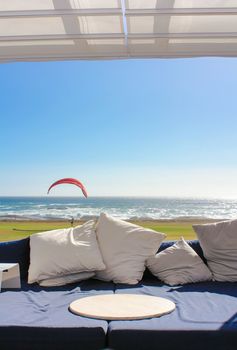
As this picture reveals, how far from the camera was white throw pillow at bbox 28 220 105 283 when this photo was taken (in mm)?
3429

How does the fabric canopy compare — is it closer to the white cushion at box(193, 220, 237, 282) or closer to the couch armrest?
the white cushion at box(193, 220, 237, 282)

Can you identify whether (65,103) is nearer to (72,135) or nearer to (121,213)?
(72,135)

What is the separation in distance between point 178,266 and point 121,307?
112 cm

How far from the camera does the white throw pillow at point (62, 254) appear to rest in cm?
343

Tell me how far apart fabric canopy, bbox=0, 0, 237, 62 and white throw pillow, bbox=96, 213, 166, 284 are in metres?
1.59

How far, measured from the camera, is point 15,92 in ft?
71.3

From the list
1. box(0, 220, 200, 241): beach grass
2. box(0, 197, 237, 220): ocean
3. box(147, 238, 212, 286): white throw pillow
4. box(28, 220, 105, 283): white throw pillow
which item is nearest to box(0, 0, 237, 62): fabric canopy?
box(28, 220, 105, 283): white throw pillow

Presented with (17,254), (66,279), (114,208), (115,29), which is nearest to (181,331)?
(66,279)

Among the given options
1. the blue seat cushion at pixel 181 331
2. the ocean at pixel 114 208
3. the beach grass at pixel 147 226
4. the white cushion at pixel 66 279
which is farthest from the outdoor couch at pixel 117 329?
the ocean at pixel 114 208

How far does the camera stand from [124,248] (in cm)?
364

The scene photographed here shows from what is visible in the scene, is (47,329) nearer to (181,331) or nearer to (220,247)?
(181,331)

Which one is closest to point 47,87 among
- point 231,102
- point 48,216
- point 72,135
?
point 72,135

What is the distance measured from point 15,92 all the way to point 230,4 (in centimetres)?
1996

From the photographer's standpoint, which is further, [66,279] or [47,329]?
[66,279]
